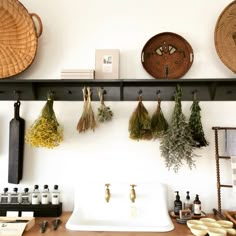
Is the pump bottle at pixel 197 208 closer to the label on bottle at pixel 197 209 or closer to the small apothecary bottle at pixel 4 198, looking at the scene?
the label on bottle at pixel 197 209

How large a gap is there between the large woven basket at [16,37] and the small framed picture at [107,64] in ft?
1.44

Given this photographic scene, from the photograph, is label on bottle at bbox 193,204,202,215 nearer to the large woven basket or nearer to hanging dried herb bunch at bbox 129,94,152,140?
hanging dried herb bunch at bbox 129,94,152,140

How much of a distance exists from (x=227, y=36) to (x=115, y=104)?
911 millimetres

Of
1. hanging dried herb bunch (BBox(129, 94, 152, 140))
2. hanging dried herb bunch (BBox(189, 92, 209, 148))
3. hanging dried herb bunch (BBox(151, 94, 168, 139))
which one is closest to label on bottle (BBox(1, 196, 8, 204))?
hanging dried herb bunch (BBox(129, 94, 152, 140))

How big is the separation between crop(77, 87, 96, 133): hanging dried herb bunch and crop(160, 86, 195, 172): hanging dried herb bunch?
479mm

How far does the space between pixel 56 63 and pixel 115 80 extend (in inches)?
20.5

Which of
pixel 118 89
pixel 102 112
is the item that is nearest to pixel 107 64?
pixel 118 89

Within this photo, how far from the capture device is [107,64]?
1661 mm

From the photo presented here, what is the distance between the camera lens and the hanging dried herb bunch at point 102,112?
1.59 m

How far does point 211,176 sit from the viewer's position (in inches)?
63.9

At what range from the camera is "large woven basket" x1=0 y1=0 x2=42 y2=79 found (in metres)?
1.64

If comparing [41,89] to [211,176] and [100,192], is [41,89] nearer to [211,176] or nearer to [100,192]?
[100,192]

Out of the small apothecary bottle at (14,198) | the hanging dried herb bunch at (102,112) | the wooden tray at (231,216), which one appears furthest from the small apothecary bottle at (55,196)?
the wooden tray at (231,216)

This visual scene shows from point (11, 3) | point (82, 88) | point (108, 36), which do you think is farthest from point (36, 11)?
point (82, 88)
